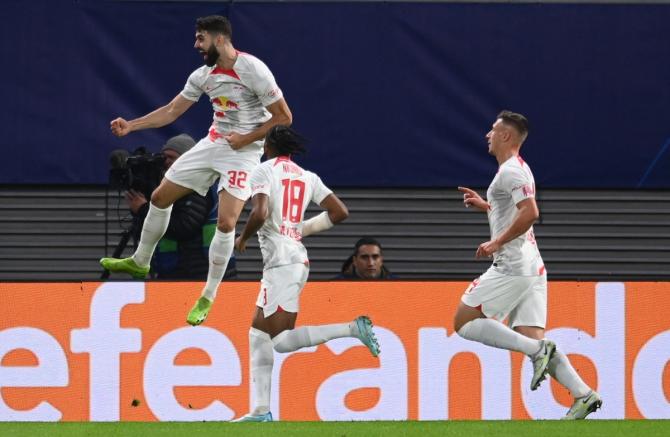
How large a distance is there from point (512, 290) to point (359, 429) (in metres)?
1.41

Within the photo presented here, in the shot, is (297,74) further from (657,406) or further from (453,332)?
(657,406)

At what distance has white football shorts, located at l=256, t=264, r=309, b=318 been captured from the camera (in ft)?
37.6

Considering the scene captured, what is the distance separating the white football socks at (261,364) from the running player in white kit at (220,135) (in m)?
0.56

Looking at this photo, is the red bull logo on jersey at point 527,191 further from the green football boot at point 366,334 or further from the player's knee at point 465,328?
the green football boot at point 366,334

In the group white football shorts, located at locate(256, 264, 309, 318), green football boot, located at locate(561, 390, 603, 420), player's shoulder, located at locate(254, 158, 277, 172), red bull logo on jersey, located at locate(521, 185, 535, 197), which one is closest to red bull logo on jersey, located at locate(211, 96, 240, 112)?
player's shoulder, located at locate(254, 158, 277, 172)

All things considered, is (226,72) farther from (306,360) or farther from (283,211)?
(306,360)

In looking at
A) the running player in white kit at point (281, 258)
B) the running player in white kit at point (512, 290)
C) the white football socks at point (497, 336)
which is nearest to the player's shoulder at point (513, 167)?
the running player in white kit at point (512, 290)

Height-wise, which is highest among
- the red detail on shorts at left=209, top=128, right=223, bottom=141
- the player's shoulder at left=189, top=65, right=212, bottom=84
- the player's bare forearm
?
the player's shoulder at left=189, top=65, right=212, bottom=84

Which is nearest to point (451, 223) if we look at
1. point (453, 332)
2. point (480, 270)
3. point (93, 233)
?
point (480, 270)

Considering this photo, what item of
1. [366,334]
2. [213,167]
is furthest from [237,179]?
[366,334]

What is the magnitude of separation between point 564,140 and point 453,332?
1.96 meters

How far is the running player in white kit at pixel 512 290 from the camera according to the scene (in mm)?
11016

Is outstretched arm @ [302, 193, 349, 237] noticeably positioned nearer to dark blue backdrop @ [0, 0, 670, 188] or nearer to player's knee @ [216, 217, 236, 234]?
player's knee @ [216, 217, 236, 234]

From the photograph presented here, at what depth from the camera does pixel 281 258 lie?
11.5m
